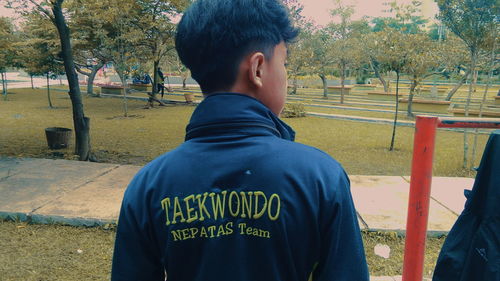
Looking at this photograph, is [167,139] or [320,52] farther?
[320,52]

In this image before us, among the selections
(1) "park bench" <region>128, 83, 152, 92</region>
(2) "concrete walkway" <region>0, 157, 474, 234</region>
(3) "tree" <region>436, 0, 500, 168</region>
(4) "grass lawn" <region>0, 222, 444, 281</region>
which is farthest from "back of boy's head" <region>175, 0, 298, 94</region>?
(1) "park bench" <region>128, 83, 152, 92</region>

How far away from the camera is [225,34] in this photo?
95 cm

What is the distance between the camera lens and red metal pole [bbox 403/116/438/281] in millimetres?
1857

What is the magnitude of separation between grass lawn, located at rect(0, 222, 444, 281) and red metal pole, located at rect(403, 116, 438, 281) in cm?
104

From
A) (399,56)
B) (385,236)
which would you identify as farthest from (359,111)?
(385,236)

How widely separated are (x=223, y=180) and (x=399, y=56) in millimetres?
9076

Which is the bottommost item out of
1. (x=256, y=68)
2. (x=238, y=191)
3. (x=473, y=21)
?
(x=238, y=191)

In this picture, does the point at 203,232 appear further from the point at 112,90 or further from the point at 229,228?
the point at 112,90

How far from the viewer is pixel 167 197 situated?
0.92 m

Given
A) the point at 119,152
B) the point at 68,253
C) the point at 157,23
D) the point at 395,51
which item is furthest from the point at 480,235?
the point at 157,23

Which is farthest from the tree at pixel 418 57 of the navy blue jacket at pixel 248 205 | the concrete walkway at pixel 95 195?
the navy blue jacket at pixel 248 205

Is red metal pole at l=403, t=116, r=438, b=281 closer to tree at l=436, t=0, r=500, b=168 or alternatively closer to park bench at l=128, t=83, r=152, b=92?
tree at l=436, t=0, r=500, b=168

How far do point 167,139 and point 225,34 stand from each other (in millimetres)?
8054

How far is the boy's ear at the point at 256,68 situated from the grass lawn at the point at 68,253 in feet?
8.20
